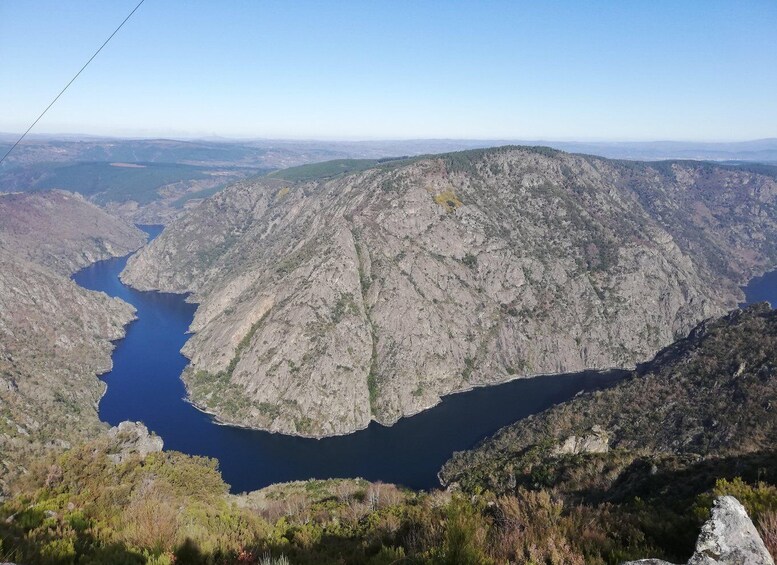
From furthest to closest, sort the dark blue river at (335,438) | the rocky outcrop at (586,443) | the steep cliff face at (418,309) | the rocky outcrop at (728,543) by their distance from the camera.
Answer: the steep cliff face at (418,309) → the dark blue river at (335,438) → the rocky outcrop at (586,443) → the rocky outcrop at (728,543)

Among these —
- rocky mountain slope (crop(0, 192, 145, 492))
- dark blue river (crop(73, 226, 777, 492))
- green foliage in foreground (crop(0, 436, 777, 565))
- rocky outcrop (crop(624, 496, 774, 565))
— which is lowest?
dark blue river (crop(73, 226, 777, 492))

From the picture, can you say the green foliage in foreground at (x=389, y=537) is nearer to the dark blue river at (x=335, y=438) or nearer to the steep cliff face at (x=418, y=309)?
the dark blue river at (x=335, y=438)

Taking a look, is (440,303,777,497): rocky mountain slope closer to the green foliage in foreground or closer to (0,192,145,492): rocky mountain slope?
the green foliage in foreground

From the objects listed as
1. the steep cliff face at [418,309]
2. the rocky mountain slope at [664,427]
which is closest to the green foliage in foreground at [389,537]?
the rocky mountain slope at [664,427]

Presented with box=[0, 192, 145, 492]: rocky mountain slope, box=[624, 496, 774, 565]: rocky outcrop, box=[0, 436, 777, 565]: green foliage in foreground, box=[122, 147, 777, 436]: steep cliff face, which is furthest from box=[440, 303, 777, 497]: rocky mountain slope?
box=[0, 192, 145, 492]: rocky mountain slope

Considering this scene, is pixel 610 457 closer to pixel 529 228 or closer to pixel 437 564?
pixel 437 564

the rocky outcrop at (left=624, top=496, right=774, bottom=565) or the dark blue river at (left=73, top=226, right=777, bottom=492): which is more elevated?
the rocky outcrop at (left=624, top=496, right=774, bottom=565)
